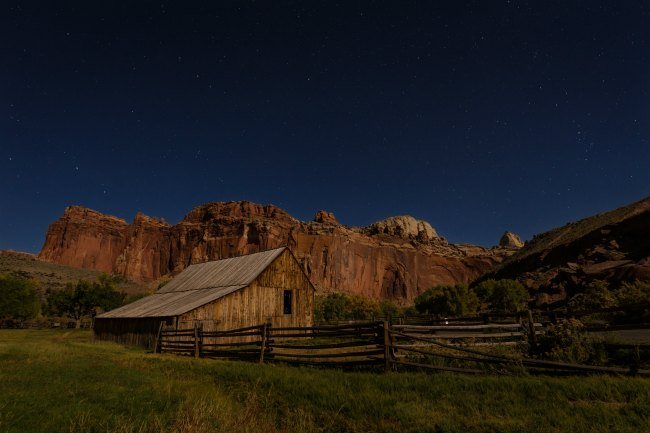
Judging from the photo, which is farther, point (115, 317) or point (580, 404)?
point (115, 317)

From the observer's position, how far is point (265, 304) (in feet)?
88.1

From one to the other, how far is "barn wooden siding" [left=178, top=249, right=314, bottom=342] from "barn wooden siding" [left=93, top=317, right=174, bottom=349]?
2227 millimetres

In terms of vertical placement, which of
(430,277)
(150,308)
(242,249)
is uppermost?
(242,249)

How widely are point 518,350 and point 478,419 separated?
25.6 feet

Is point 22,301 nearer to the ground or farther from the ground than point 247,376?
farther from the ground

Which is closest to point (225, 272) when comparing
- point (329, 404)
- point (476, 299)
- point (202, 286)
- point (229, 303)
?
point (202, 286)

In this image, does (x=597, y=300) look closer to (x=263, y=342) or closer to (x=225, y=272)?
(x=263, y=342)

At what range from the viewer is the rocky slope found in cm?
3497

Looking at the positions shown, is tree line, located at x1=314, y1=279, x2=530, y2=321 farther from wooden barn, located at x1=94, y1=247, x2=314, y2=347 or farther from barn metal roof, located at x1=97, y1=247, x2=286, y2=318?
barn metal roof, located at x1=97, y1=247, x2=286, y2=318

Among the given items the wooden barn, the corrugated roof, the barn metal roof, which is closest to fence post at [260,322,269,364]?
the wooden barn

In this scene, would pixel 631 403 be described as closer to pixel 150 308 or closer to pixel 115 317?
pixel 150 308

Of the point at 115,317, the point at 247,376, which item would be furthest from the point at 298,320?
the point at 247,376

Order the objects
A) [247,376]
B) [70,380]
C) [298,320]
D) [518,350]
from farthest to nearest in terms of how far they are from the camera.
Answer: [298,320]
[518,350]
[247,376]
[70,380]

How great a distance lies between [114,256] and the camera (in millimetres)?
162875
